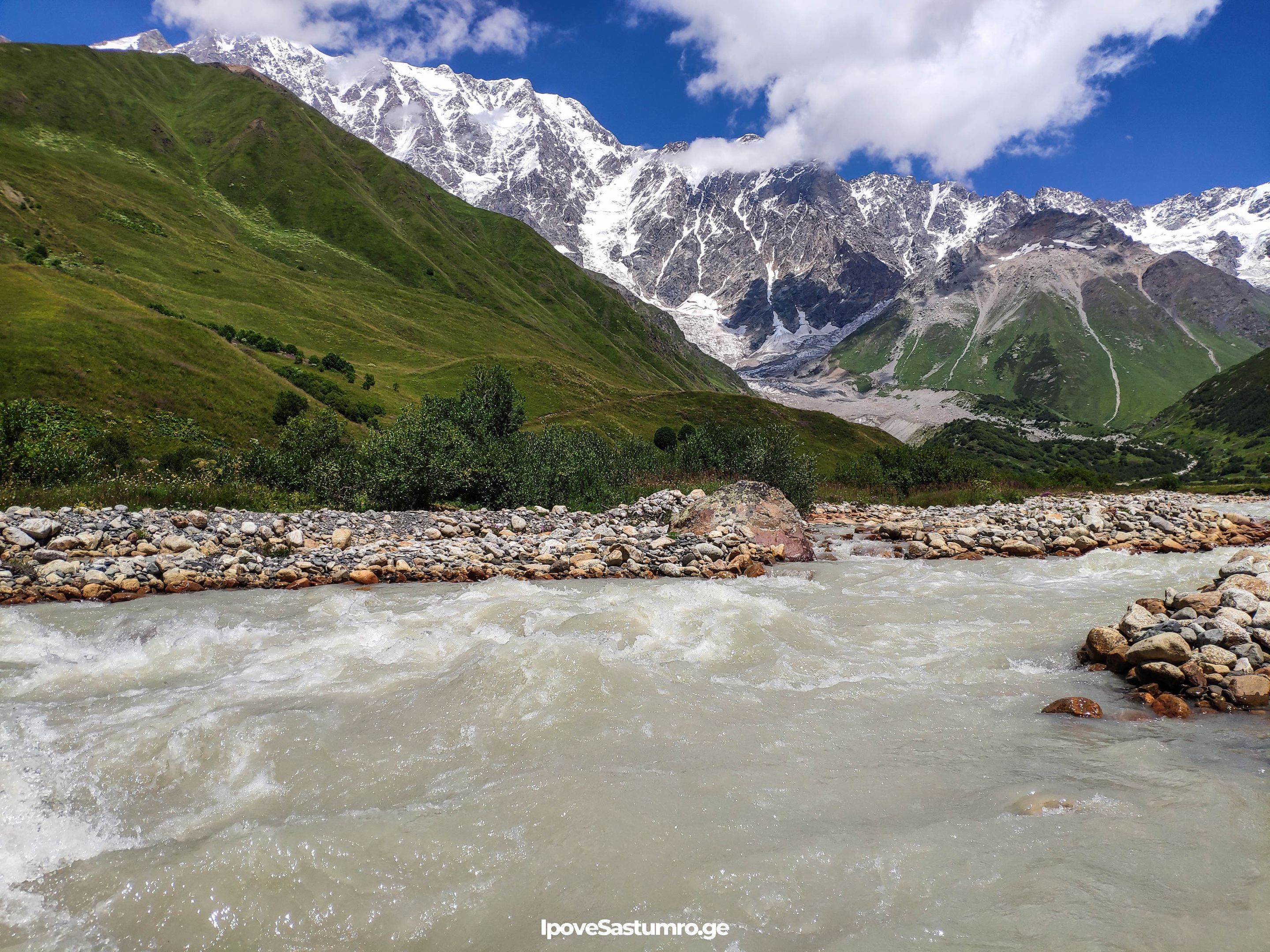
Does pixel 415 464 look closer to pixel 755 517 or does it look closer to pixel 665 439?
pixel 755 517

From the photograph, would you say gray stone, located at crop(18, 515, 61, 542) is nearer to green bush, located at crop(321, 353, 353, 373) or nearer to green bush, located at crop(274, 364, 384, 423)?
green bush, located at crop(274, 364, 384, 423)

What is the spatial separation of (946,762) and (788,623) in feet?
22.9

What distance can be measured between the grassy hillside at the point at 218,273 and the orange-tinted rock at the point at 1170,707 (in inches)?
2005

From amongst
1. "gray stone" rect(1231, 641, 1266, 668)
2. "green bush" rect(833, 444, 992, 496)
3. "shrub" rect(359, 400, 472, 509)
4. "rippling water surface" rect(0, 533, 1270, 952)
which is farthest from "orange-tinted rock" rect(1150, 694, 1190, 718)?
"green bush" rect(833, 444, 992, 496)

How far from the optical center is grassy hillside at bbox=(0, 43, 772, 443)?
4469 cm

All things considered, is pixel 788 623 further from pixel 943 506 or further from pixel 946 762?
pixel 943 506

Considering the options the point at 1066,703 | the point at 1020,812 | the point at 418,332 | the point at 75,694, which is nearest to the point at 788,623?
the point at 1066,703

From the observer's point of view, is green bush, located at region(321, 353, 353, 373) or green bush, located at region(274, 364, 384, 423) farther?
green bush, located at region(321, 353, 353, 373)

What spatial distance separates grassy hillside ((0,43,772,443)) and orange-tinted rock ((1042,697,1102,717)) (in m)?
49.7

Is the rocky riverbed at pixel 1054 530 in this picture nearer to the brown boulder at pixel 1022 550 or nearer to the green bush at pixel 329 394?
the brown boulder at pixel 1022 550

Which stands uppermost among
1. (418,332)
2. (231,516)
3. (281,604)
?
(418,332)

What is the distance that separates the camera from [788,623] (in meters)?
15.0

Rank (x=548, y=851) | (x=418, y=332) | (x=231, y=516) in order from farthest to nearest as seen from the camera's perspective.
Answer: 1. (x=418, y=332)
2. (x=231, y=516)
3. (x=548, y=851)

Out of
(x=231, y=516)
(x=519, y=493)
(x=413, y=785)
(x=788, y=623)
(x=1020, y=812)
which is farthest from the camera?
(x=519, y=493)
